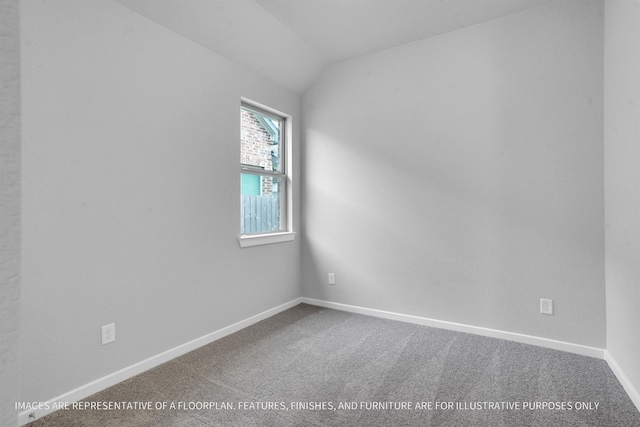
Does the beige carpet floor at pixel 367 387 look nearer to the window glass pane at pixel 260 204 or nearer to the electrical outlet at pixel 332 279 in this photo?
the electrical outlet at pixel 332 279

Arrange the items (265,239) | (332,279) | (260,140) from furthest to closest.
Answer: (332,279) → (260,140) → (265,239)

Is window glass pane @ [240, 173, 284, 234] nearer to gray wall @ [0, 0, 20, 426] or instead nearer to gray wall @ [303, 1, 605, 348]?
gray wall @ [303, 1, 605, 348]

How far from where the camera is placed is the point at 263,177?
11.9 ft

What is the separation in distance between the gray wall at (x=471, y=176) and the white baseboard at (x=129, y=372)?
118cm

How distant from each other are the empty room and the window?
0.03 meters

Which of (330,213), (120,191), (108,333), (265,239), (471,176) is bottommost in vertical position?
(108,333)

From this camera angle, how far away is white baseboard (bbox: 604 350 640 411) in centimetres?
195

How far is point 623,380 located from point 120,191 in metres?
3.33

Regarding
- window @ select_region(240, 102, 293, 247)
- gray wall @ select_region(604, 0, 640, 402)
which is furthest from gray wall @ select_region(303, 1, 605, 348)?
window @ select_region(240, 102, 293, 247)

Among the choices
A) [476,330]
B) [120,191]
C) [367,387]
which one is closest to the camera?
[367,387]

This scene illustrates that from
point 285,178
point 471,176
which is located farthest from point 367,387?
point 285,178

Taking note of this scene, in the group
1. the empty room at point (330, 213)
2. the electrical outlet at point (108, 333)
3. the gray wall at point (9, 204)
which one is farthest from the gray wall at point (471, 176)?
the gray wall at point (9, 204)

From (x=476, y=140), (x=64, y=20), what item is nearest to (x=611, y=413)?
(x=476, y=140)

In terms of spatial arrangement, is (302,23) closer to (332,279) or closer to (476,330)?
(332,279)
